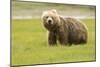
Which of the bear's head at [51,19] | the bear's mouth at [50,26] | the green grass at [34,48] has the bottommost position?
the green grass at [34,48]

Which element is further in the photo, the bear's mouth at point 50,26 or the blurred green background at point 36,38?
the bear's mouth at point 50,26

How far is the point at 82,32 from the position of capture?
8.98 ft

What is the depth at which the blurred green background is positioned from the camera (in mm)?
2400

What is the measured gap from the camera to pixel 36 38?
250 cm

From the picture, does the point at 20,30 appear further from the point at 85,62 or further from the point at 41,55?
the point at 85,62

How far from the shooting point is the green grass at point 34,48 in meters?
2.40

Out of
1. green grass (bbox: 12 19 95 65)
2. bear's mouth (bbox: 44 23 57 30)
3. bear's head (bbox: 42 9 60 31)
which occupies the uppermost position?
bear's head (bbox: 42 9 60 31)

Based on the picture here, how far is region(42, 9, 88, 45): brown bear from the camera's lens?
257 centimetres

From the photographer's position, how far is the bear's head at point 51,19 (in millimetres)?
2543

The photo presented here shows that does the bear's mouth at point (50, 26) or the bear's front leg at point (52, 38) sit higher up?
the bear's mouth at point (50, 26)

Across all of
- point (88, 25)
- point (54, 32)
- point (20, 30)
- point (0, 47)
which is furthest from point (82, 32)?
point (0, 47)

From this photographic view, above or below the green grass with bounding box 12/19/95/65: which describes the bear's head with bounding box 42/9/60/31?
above

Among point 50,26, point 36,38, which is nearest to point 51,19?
point 50,26

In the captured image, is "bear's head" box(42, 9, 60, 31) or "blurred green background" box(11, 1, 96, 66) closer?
"blurred green background" box(11, 1, 96, 66)
